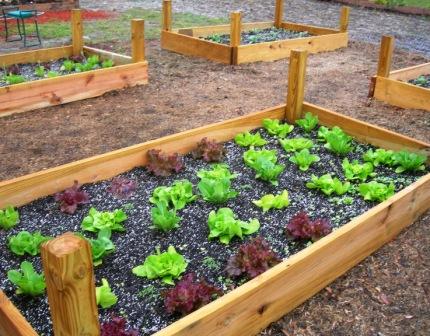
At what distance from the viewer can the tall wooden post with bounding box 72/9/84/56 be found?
6763 mm

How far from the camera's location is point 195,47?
820 cm

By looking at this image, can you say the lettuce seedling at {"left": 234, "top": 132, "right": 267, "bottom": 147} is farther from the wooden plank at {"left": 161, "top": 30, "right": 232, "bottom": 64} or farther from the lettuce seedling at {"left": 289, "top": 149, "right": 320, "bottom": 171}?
the wooden plank at {"left": 161, "top": 30, "right": 232, "bottom": 64}

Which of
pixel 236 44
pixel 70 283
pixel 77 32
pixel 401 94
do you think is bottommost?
pixel 401 94

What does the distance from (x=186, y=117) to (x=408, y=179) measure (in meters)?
2.70

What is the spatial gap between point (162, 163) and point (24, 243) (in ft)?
4.06

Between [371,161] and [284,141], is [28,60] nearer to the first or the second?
[284,141]

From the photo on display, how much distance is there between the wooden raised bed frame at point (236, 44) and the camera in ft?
25.2

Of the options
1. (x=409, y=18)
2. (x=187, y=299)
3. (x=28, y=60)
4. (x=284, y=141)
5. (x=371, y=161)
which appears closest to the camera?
(x=187, y=299)

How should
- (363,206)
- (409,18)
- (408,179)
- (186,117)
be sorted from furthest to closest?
(409,18)
(186,117)
(408,179)
(363,206)

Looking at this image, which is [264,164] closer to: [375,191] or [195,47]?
[375,191]

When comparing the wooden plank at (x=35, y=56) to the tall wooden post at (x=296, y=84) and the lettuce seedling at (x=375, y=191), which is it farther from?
the lettuce seedling at (x=375, y=191)

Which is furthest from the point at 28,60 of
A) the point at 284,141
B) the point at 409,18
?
the point at 409,18

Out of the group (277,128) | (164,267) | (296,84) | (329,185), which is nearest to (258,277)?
(164,267)

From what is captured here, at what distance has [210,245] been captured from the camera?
2.92 metres
